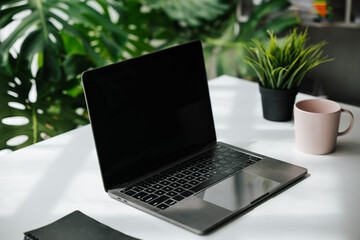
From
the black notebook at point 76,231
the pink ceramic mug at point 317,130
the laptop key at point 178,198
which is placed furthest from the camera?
the pink ceramic mug at point 317,130

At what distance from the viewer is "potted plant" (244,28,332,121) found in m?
1.25

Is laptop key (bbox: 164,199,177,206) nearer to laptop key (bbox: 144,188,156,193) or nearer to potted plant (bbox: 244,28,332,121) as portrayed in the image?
laptop key (bbox: 144,188,156,193)

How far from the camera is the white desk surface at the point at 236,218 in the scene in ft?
2.79

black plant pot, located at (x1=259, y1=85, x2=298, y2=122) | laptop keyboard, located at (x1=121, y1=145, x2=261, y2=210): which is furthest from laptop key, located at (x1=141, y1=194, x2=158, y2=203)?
black plant pot, located at (x1=259, y1=85, x2=298, y2=122)

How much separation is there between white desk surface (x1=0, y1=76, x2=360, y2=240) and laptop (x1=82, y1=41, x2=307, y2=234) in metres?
0.03

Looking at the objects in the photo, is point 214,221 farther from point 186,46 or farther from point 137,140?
point 186,46

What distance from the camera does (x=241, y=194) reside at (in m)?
0.94

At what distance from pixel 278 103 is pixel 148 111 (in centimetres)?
41

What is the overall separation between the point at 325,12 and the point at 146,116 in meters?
1.84

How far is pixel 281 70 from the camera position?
4.03 feet

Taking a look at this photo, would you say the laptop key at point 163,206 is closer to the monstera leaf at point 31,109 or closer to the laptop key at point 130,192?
the laptop key at point 130,192

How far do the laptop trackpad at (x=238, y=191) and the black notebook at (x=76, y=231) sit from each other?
0.62 ft

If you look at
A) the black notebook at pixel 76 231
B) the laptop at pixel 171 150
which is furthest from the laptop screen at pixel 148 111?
the black notebook at pixel 76 231

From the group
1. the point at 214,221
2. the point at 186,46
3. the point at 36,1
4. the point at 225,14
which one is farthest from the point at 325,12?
the point at 214,221
